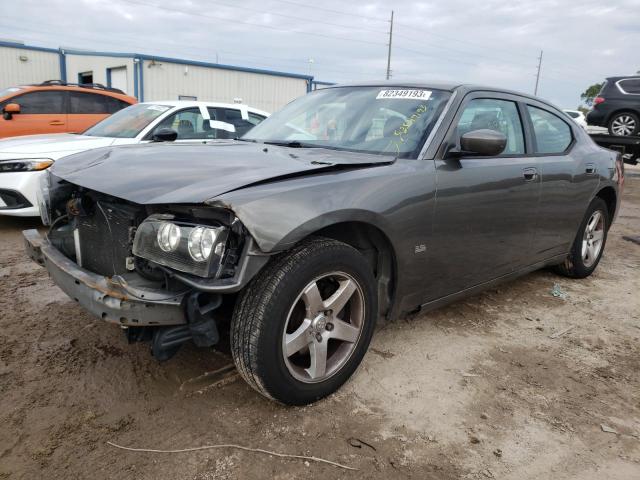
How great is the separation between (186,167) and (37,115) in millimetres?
7301

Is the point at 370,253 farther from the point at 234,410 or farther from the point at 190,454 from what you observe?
the point at 190,454

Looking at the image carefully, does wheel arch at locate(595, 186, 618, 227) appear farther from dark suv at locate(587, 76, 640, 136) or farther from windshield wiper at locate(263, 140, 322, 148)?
dark suv at locate(587, 76, 640, 136)

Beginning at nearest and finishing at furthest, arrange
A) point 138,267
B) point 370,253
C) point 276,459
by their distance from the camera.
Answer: point 276,459 → point 138,267 → point 370,253

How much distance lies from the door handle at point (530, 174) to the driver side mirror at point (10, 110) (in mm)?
7623

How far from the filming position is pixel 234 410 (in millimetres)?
2416

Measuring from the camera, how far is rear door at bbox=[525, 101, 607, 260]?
12.3 ft

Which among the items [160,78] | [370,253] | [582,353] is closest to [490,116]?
[370,253]

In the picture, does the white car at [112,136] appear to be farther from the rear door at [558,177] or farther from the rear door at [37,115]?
the rear door at [558,177]

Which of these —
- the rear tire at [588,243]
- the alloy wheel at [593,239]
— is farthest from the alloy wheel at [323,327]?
the alloy wheel at [593,239]

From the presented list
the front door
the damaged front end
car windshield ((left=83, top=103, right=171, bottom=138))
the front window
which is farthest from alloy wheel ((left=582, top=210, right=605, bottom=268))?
car windshield ((left=83, top=103, right=171, bottom=138))

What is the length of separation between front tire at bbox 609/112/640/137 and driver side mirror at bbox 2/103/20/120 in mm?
12287

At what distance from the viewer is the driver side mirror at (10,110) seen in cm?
Answer: 780

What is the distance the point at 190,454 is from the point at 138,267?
82 centimetres

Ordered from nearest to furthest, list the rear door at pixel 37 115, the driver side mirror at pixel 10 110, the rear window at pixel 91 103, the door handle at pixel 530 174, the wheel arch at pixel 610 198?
the door handle at pixel 530 174
the wheel arch at pixel 610 198
the driver side mirror at pixel 10 110
the rear door at pixel 37 115
the rear window at pixel 91 103
